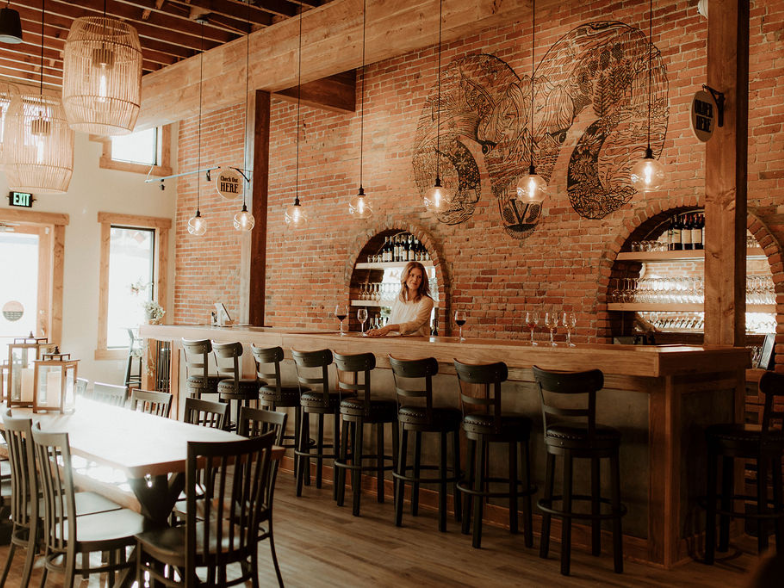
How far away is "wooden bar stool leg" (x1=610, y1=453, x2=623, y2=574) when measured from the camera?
13.1 ft

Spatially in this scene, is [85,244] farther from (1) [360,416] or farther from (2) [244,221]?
(1) [360,416]

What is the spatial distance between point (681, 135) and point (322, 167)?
4716 millimetres

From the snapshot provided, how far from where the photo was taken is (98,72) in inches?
145

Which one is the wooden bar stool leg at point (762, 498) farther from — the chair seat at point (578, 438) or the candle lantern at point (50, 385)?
the candle lantern at point (50, 385)

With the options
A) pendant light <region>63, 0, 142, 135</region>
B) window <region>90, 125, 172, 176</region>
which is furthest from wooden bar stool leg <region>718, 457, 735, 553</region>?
window <region>90, 125, 172, 176</region>

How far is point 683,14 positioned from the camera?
20.7 ft

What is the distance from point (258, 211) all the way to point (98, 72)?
3986 millimetres

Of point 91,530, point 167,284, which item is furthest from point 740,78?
point 167,284

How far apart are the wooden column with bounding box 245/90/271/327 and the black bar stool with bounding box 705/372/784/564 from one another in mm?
4773

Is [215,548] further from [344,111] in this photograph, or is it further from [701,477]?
[344,111]

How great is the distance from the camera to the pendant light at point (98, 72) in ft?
12.1

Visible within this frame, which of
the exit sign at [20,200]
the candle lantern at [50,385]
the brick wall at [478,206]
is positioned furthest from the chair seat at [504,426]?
the exit sign at [20,200]

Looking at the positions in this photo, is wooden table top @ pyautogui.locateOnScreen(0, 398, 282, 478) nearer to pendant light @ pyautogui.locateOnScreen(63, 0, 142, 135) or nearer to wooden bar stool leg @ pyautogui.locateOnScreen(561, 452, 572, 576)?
pendant light @ pyautogui.locateOnScreen(63, 0, 142, 135)

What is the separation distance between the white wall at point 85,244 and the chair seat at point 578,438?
27.2 feet
